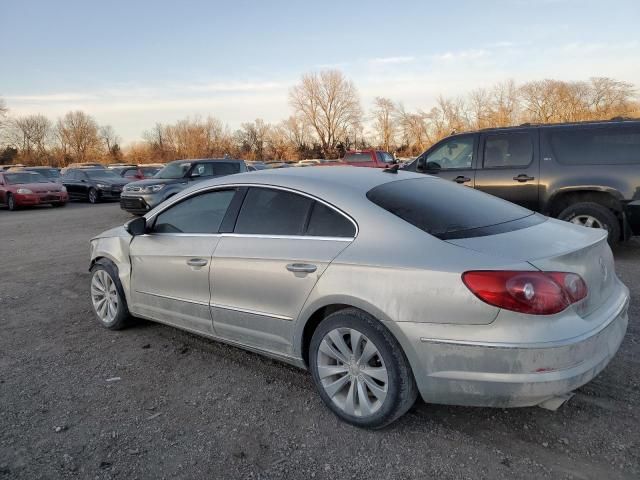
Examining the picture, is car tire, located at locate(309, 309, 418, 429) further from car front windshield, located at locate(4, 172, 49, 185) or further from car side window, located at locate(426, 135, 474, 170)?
car front windshield, located at locate(4, 172, 49, 185)

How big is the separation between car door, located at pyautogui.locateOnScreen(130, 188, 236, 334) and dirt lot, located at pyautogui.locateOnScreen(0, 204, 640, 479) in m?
0.39

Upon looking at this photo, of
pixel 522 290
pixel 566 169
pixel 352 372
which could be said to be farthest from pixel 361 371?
pixel 566 169

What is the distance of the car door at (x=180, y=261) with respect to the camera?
3.72 m

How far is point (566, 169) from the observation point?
22.6 feet

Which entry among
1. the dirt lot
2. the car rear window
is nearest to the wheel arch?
the dirt lot

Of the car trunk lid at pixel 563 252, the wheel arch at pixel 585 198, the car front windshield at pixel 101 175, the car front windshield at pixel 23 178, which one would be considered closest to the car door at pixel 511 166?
the wheel arch at pixel 585 198

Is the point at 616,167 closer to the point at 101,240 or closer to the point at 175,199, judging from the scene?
the point at 175,199

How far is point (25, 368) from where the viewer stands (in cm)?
392

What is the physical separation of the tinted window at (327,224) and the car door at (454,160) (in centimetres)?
512

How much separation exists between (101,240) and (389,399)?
11.2 feet

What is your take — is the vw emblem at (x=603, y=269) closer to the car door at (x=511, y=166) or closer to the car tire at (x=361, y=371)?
the car tire at (x=361, y=371)

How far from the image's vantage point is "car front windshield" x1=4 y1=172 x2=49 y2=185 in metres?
18.9

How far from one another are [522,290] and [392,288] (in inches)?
25.5

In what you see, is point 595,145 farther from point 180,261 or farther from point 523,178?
point 180,261
